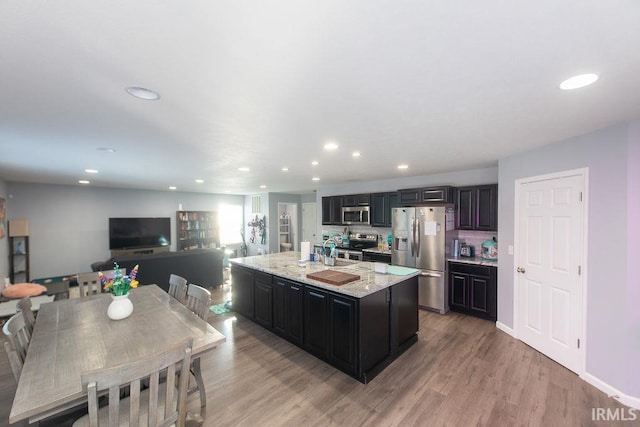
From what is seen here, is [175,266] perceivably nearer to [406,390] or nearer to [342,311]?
[342,311]

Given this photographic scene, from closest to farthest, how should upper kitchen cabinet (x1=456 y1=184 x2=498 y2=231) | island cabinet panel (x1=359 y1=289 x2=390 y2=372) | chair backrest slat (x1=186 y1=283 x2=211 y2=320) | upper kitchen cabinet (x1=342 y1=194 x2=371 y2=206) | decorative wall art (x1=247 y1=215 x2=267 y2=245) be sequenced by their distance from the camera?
chair backrest slat (x1=186 y1=283 x2=211 y2=320) < island cabinet panel (x1=359 y1=289 x2=390 y2=372) < upper kitchen cabinet (x1=456 y1=184 x2=498 y2=231) < upper kitchen cabinet (x1=342 y1=194 x2=371 y2=206) < decorative wall art (x1=247 y1=215 x2=267 y2=245)

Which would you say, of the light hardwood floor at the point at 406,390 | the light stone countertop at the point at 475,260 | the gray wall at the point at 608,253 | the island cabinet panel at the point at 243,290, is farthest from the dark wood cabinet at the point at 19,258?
the gray wall at the point at 608,253

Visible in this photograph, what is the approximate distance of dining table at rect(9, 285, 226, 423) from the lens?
4.35ft

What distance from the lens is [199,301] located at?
8.45ft

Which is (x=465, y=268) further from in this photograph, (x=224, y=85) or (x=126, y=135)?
(x=126, y=135)

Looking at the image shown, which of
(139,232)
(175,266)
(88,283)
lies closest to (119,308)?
(88,283)

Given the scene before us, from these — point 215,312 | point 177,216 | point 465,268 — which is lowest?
point 215,312

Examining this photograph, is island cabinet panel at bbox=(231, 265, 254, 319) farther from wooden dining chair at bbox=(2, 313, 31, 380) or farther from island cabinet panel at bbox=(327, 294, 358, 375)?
wooden dining chair at bbox=(2, 313, 31, 380)

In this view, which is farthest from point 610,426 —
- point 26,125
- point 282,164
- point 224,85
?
point 26,125

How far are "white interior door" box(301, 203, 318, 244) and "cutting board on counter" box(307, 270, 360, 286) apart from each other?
Result: 6.37 m

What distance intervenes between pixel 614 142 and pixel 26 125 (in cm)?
533

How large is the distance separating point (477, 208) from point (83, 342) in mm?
5314

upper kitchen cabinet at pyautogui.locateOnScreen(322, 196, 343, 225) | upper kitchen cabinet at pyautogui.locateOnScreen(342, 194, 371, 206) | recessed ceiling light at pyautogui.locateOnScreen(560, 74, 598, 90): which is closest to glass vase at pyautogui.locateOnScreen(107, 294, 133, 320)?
recessed ceiling light at pyautogui.locateOnScreen(560, 74, 598, 90)

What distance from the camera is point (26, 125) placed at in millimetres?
2295
